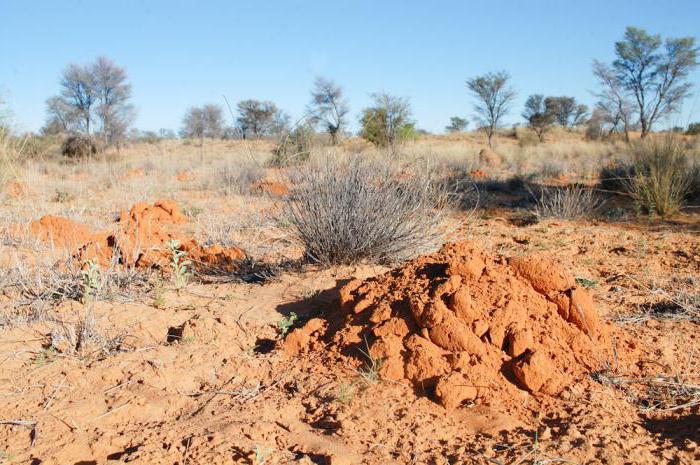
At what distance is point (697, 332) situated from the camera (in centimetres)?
336

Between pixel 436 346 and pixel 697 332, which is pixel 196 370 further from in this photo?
pixel 697 332

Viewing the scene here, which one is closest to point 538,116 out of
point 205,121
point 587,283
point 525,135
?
point 525,135

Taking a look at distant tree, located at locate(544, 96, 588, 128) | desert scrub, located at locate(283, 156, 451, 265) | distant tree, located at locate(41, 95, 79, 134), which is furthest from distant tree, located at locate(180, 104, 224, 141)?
desert scrub, located at locate(283, 156, 451, 265)

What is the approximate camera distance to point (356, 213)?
4469 millimetres

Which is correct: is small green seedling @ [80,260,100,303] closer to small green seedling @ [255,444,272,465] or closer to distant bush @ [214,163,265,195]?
small green seedling @ [255,444,272,465]

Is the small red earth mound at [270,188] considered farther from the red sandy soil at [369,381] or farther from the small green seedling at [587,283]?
the small green seedling at [587,283]

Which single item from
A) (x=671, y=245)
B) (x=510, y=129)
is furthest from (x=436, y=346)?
Result: (x=510, y=129)

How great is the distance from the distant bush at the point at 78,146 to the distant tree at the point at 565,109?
29562mm

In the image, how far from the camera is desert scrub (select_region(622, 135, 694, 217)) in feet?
26.1

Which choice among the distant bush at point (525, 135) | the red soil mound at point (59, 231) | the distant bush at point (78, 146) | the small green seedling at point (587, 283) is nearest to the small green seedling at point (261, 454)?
the small green seedling at point (587, 283)

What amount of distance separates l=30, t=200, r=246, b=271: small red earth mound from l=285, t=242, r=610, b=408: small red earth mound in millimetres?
1900

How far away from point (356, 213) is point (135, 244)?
2.29 m

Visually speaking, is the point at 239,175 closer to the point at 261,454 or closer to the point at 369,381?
the point at 369,381

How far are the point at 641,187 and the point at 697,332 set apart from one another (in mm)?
6080
